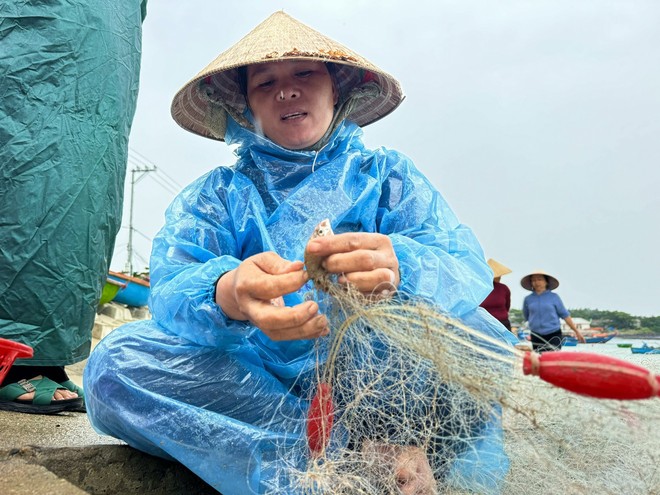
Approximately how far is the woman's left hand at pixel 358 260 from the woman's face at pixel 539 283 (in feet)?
20.5

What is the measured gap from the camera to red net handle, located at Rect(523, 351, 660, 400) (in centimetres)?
80

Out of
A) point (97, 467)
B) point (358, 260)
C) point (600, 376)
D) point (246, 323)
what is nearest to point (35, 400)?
point (97, 467)

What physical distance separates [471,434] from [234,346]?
0.69 meters

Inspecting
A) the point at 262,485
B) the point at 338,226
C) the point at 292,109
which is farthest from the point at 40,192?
the point at 262,485

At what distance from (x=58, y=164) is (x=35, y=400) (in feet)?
3.40

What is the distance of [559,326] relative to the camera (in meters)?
6.72

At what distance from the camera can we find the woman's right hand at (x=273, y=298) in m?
1.25

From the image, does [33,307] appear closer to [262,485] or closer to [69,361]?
[69,361]

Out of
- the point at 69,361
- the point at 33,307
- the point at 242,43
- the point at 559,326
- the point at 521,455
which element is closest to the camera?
the point at 521,455

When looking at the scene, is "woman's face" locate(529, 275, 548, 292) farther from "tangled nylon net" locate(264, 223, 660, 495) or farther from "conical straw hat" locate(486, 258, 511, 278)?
"tangled nylon net" locate(264, 223, 660, 495)

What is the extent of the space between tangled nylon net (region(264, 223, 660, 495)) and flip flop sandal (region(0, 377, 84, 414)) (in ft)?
5.11

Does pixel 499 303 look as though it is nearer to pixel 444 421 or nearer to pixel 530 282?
pixel 530 282

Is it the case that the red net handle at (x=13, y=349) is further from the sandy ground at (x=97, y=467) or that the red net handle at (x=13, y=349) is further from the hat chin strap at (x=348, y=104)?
the hat chin strap at (x=348, y=104)

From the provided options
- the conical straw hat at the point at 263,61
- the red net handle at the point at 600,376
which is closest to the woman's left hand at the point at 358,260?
the red net handle at the point at 600,376
